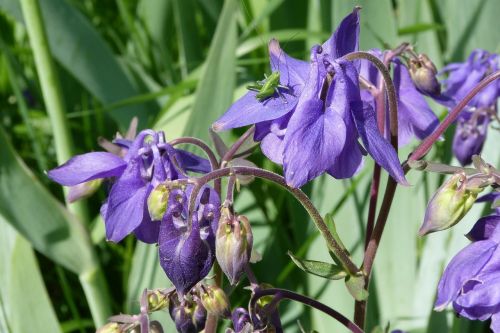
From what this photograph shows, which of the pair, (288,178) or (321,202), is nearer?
(288,178)

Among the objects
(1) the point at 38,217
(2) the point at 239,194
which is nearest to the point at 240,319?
(1) the point at 38,217

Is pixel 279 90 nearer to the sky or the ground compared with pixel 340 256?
nearer to the sky

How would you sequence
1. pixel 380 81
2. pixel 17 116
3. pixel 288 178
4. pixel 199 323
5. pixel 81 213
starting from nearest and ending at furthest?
1. pixel 288 178
2. pixel 199 323
3. pixel 380 81
4. pixel 81 213
5. pixel 17 116

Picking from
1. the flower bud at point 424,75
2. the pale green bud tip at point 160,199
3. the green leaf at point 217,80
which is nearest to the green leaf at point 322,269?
the pale green bud tip at point 160,199

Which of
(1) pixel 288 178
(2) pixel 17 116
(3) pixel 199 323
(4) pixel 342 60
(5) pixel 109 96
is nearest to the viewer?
(1) pixel 288 178

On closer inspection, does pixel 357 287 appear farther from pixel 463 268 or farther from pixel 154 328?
pixel 154 328

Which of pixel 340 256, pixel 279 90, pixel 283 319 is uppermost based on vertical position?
pixel 279 90

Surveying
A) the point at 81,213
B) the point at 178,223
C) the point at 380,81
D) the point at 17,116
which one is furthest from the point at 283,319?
the point at 17,116

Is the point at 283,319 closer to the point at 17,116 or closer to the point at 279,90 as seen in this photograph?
the point at 279,90
